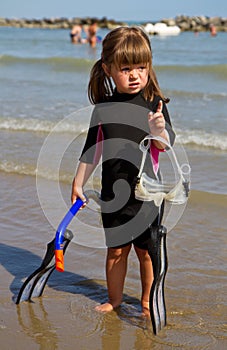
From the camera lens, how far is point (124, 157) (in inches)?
107

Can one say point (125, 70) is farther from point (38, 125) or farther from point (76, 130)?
point (38, 125)

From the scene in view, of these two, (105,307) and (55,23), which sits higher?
(105,307)

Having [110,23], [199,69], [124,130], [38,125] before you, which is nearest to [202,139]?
[38,125]

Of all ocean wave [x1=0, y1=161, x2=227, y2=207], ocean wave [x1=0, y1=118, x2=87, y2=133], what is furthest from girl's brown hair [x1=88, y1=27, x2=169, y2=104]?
ocean wave [x1=0, y1=118, x2=87, y2=133]

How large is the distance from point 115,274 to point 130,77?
99 cm

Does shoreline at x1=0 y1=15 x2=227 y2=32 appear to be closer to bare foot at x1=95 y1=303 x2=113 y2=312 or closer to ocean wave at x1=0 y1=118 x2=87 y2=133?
ocean wave at x1=0 y1=118 x2=87 y2=133

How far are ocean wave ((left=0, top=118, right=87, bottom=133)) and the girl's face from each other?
4.28 metres

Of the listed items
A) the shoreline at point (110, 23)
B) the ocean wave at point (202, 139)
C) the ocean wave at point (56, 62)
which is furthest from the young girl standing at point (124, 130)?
the shoreline at point (110, 23)

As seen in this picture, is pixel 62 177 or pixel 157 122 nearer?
pixel 157 122

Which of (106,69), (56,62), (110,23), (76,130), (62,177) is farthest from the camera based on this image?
(110,23)

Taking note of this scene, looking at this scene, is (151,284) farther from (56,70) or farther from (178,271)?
(56,70)

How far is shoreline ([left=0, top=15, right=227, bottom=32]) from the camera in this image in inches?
2108

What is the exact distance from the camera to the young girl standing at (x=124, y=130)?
8.50 feet

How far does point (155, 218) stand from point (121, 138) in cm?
40
